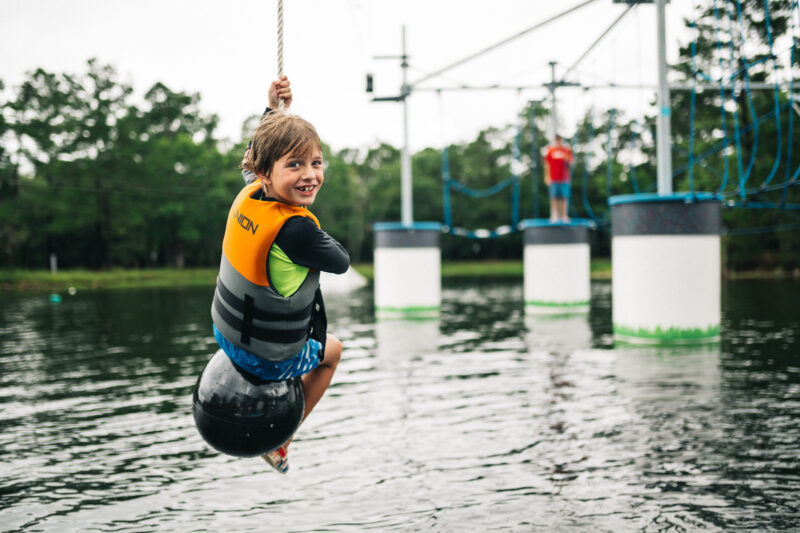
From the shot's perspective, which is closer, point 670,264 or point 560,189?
point 670,264

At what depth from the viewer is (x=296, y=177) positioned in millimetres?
3299

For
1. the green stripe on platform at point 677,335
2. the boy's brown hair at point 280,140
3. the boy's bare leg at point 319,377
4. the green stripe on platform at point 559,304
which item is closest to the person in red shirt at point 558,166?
Result: the green stripe on platform at point 559,304

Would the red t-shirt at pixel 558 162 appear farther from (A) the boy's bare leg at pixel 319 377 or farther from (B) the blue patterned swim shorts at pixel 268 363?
(B) the blue patterned swim shorts at pixel 268 363

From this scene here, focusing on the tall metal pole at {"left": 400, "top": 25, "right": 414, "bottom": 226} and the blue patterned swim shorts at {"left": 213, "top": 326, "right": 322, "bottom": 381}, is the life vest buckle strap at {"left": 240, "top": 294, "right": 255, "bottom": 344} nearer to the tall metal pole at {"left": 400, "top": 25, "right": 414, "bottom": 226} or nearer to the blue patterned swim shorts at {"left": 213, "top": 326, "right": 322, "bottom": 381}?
the blue patterned swim shorts at {"left": 213, "top": 326, "right": 322, "bottom": 381}

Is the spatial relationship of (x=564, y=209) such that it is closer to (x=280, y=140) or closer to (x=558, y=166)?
(x=558, y=166)

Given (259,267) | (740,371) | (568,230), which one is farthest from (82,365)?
(568,230)

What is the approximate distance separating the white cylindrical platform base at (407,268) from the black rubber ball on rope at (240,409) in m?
15.4

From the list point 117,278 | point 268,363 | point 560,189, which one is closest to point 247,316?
point 268,363

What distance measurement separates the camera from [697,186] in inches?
1750

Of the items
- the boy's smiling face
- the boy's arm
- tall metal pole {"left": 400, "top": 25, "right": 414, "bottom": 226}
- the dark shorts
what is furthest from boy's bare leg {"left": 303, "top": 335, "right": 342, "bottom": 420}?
the dark shorts

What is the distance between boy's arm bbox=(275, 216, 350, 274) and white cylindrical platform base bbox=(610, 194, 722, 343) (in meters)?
9.45

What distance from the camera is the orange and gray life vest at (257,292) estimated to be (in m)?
3.29

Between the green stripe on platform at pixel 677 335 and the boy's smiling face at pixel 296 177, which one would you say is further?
the green stripe on platform at pixel 677 335

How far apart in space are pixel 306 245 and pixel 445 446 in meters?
3.72
